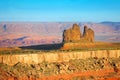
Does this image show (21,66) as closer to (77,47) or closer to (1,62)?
(1,62)

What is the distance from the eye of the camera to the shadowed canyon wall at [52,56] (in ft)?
221

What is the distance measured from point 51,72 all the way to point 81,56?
11.5m

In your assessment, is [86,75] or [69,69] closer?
[69,69]

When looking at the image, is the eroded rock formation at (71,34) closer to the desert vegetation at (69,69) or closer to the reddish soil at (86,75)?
the desert vegetation at (69,69)

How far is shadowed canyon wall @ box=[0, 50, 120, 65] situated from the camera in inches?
2652

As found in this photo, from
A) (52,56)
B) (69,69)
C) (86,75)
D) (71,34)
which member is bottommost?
(86,75)

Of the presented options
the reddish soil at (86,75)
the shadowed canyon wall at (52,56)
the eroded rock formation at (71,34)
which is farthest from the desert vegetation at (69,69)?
the eroded rock formation at (71,34)

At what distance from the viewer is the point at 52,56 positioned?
74125mm

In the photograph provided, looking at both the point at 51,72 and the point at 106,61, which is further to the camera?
the point at 106,61

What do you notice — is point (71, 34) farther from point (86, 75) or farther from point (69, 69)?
point (69, 69)

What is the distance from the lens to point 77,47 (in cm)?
9488

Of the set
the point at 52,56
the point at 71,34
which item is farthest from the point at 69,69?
the point at 71,34

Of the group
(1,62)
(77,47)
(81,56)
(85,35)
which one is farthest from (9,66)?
(85,35)

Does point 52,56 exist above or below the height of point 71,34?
below
